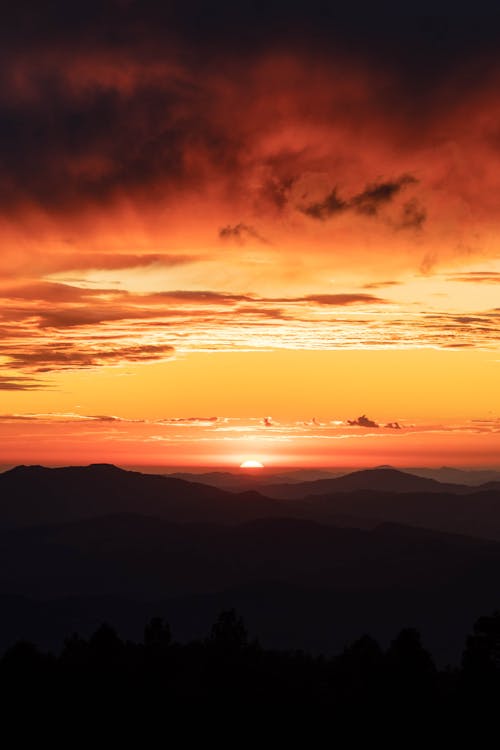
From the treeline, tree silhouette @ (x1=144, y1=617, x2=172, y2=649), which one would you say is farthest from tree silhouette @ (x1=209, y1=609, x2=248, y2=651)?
tree silhouette @ (x1=144, y1=617, x2=172, y2=649)

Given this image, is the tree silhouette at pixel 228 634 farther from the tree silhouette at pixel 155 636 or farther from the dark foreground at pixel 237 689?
the tree silhouette at pixel 155 636

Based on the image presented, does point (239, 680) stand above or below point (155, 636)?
below

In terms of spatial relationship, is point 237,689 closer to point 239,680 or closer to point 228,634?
point 239,680

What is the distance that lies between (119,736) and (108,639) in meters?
8.16

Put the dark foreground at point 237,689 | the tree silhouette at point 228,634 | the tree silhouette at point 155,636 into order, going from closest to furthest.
→ the dark foreground at point 237,689 < the tree silhouette at point 228,634 < the tree silhouette at point 155,636

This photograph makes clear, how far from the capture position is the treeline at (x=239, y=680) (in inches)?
2365

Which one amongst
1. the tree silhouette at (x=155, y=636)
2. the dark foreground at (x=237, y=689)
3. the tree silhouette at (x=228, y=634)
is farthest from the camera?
the tree silhouette at (x=155, y=636)

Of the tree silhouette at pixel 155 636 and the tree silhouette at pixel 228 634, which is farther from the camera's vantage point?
the tree silhouette at pixel 155 636

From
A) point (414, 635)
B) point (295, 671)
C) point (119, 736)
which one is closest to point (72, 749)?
point (119, 736)

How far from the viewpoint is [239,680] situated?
68.8m

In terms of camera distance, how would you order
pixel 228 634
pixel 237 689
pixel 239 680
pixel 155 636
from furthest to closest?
1. pixel 155 636
2. pixel 228 634
3. pixel 239 680
4. pixel 237 689

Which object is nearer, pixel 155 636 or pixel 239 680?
pixel 239 680

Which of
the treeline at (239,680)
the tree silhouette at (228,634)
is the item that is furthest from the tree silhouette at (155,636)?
the tree silhouette at (228,634)

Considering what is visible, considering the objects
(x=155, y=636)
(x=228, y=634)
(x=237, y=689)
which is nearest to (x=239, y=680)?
(x=237, y=689)
